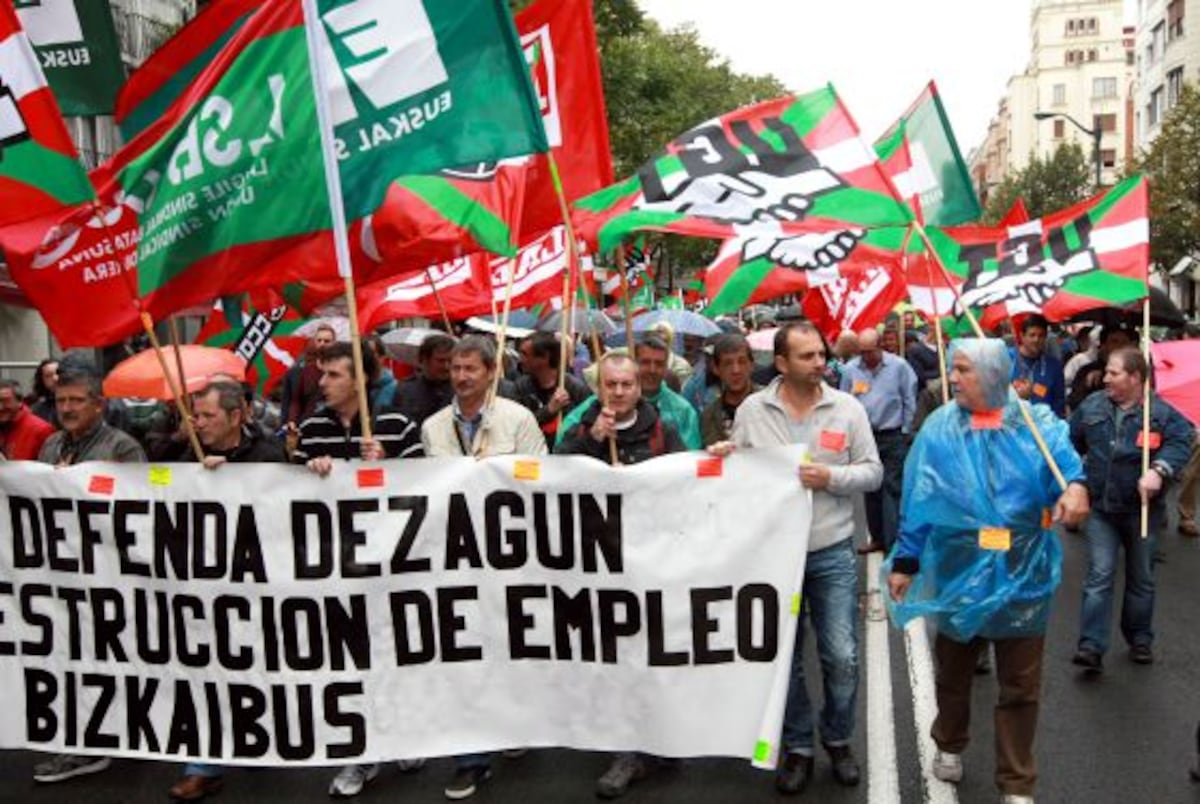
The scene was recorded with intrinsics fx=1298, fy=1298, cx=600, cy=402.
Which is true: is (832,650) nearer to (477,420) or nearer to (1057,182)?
(477,420)

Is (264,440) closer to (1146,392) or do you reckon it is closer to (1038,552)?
(1038,552)

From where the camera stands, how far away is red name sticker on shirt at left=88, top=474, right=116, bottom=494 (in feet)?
17.0

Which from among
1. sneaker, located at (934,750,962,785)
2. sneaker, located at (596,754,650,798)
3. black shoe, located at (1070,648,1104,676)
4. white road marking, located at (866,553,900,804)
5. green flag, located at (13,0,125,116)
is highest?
green flag, located at (13,0,125,116)

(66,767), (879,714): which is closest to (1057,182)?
(879,714)

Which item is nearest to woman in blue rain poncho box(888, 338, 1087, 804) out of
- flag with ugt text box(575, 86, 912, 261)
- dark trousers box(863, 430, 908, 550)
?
flag with ugt text box(575, 86, 912, 261)

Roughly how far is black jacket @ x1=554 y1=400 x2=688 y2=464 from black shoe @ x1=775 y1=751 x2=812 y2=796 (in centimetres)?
130

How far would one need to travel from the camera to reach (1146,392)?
21.4 feet

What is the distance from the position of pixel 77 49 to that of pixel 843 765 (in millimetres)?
4810

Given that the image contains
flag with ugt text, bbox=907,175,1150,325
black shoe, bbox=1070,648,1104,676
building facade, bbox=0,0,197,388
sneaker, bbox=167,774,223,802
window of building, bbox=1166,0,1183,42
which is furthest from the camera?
window of building, bbox=1166,0,1183,42

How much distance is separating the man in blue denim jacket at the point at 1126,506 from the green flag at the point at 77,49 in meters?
5.29

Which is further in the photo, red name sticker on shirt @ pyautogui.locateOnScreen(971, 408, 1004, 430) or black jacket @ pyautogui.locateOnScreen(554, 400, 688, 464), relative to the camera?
black jacket @ pyautogui.locateOnScreen(554, 400, 688, 464)

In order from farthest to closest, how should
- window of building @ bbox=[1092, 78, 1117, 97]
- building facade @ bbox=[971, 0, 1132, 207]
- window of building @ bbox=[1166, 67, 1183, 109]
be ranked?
1. window of building @ bbox=[1092, 78, 1117, 97]
2. building facade @ bbox=[971, 0, 1132, 207]
3. window of building @ bbox=[1166, 67, 1183, 109]

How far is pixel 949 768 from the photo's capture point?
5.01m

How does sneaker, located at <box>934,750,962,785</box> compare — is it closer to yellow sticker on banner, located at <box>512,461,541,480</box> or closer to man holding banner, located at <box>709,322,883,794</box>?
man holding banner, located at <box>709,322,883,794</box>
